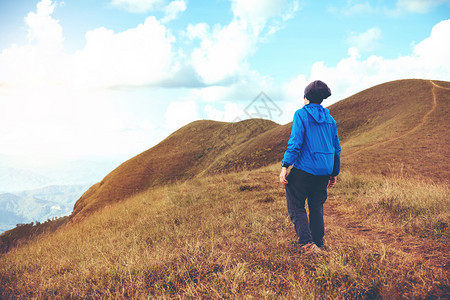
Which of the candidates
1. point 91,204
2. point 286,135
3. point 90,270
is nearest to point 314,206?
point 90,270

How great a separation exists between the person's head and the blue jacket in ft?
0.32

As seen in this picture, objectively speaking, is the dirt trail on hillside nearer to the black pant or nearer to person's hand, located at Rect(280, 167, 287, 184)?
the black pant

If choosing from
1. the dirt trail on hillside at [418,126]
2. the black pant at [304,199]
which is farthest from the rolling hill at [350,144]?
the black pant at [304,199]

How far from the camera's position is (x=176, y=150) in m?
58.6

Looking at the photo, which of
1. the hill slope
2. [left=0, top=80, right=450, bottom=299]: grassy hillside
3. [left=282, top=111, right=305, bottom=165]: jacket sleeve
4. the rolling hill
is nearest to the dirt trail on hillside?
the rolling hill

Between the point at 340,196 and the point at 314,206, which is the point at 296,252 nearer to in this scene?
the point at 314,206

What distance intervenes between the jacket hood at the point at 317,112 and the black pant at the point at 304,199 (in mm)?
824

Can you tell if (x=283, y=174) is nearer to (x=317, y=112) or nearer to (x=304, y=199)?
(x=304, y=199)

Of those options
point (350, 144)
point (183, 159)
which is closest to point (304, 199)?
point (350, 144)

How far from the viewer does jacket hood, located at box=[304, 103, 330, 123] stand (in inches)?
139

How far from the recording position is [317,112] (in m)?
3.58

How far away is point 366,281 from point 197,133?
64373mm

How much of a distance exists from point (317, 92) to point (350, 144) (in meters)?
27.2

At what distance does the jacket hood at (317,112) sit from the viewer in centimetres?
353
